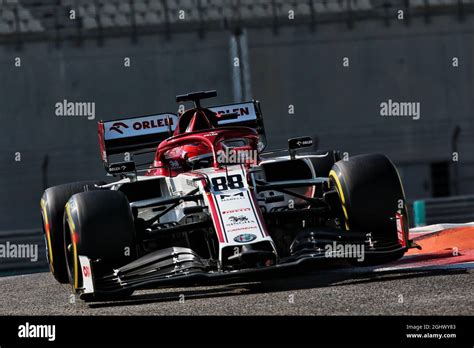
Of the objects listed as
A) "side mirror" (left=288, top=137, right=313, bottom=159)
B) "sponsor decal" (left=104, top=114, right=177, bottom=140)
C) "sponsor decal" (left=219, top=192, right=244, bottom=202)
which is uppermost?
"sponsor decal" (left=104, top=114, right=177, bottom=140)

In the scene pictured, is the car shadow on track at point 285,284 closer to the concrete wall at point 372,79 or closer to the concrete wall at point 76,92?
the concrete wall at point 76,92

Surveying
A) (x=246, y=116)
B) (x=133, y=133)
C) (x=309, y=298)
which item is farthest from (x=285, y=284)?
(x=133, y=133)

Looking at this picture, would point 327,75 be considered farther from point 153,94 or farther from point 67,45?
point 67,45

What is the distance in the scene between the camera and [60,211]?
10.0 m

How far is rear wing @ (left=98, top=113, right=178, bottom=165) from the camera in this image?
11.3 metres

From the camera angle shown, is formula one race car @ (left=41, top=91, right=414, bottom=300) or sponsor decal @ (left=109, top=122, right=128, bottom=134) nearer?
formula one race car @ (left=41, top=91, right=414, bottom=300)

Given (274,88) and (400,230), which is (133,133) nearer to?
(400,230)

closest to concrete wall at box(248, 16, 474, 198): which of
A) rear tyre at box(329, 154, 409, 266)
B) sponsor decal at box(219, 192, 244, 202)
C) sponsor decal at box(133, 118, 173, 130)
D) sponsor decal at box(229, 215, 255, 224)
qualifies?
sponsor decal at box(133, 118, 173, 130)

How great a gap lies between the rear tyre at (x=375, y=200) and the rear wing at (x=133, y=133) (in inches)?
106

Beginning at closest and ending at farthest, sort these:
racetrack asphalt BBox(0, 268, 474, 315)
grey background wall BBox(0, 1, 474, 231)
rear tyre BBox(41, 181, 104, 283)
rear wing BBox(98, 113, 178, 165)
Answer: racetrack asphalt BBox(0, 268, 474, 315) → rear tyre BBox(41, 181, 104, 283) → rear wing BBox(98, 113, 178, 165) → grey background wall BBox(0, 1, 474, 231)

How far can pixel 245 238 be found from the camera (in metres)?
8.51

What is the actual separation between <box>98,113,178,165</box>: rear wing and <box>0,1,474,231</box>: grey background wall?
13.7 meters

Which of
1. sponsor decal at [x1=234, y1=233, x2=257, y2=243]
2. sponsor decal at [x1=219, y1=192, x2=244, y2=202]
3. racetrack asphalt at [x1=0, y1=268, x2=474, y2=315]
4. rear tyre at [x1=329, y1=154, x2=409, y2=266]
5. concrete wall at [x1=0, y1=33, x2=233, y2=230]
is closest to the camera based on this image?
racetrack asphalt at [x1=0, y1=268, x2=474, y2=315]

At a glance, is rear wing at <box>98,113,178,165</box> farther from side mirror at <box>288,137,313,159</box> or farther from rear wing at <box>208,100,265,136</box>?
side mirror at <box>288,137,313,159</box>
